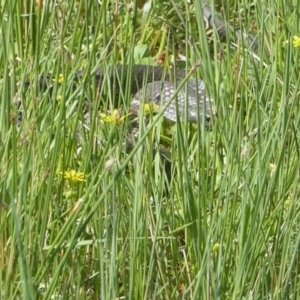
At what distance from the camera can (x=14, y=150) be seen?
1.22m

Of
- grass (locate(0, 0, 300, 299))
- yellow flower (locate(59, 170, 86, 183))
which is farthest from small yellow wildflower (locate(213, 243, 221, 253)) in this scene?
yellow flower (locate(59, 170, 86, 183))

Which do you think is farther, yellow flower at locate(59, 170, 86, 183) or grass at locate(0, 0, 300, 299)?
yellow flower at locate(59, 170, 86, 183)

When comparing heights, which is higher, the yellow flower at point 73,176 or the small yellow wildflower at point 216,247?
the yellow flower at point 73,176

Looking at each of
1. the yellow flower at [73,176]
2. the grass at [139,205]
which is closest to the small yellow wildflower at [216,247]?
the grass at [139,205]

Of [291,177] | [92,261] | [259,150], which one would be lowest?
[92,261]

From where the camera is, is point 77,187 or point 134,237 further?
point 77,187

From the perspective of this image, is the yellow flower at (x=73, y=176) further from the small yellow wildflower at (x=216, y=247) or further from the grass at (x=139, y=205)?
the small yellow wildflower at (x=216, y=247)

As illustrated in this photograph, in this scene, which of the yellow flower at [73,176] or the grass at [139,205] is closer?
the grass at [139,205]

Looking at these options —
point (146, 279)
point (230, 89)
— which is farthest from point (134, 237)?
point (230, 89)

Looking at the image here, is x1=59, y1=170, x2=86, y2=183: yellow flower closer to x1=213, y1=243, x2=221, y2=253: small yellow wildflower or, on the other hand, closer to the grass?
the grass

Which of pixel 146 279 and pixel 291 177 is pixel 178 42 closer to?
pixel 291 177

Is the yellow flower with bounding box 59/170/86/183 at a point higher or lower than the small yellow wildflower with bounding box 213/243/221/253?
higher

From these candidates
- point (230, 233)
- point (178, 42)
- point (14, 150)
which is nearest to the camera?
point (14, 150)

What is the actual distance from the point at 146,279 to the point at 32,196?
8.8 inches
